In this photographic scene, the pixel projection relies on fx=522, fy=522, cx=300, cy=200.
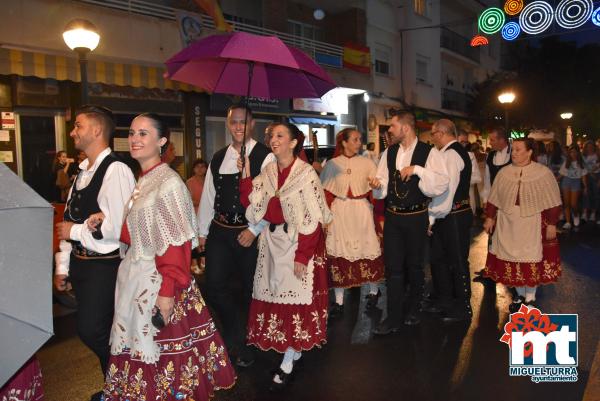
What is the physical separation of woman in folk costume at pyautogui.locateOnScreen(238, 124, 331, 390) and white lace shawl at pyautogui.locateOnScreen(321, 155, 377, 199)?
6.90 ft

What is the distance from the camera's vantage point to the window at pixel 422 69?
976 inches

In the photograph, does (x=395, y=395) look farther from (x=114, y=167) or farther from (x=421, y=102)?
(x=421, y=102)

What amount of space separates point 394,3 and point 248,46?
68.3ft

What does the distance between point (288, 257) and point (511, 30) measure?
11.0 m

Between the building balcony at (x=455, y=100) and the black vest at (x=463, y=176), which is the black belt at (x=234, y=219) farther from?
the building balcony at (x=455, y=100)

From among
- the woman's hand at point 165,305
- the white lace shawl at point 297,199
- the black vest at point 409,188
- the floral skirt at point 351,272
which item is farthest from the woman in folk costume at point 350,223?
the woman's hand at point 165,305

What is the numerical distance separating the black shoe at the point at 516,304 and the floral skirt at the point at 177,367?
3.94 meters

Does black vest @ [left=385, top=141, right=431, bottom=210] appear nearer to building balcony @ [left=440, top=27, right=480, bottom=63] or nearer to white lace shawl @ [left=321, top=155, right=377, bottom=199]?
white lace shawl @ [left=321, top=155, right=377, bottom=199]

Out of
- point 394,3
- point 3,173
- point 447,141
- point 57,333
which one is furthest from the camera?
point 394,3

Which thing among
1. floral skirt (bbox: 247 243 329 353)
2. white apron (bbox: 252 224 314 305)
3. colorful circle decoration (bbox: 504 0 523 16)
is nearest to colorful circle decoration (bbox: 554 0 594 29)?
colorful circle decoration (bbox: 504 0 523 16)

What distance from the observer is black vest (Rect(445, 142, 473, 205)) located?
5751 millimetres

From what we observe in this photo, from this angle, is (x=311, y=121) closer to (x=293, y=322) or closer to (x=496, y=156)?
(x=496, y=156)

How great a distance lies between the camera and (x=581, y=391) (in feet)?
12.8

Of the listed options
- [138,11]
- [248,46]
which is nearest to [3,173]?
[248,46]
